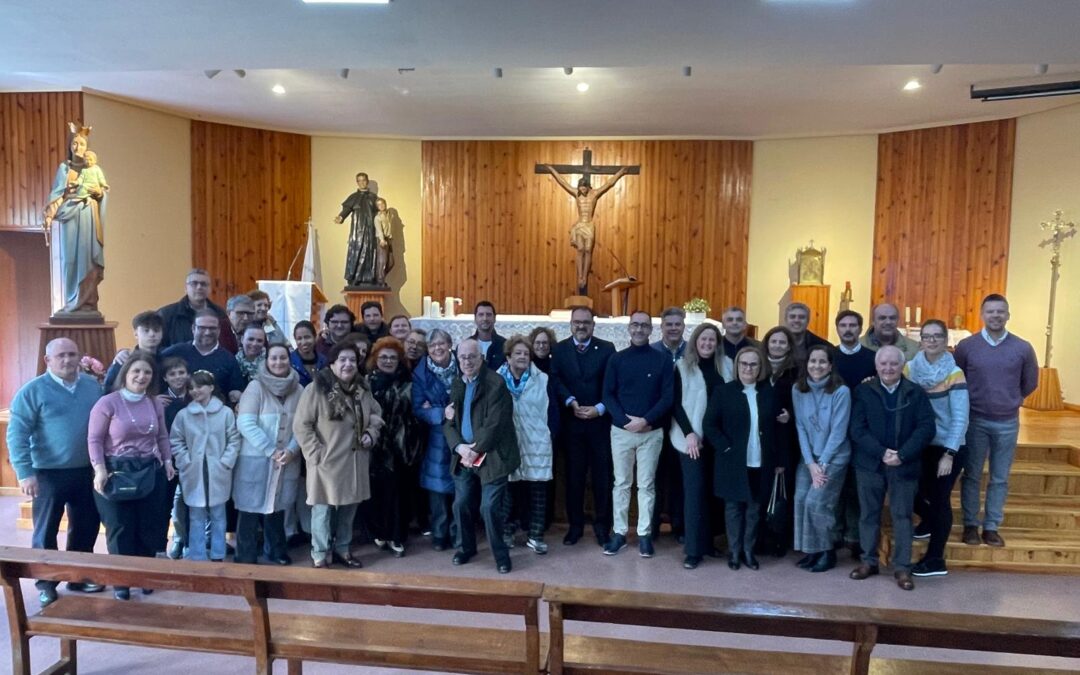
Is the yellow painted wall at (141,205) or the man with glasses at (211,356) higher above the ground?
the yellow painted wall at (141,205)

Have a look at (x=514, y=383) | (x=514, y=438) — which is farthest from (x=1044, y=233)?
(x=514, y=438)

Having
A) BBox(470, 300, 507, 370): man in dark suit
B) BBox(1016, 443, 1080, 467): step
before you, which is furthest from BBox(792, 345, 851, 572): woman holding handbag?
BBox(1016, 443, 1080, 467): step

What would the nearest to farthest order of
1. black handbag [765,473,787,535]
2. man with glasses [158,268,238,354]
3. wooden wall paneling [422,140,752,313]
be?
black handbag [765,473,787,535] < man with glasses [158,268,238,354] < wooden wall paneling [422,140,752,313]

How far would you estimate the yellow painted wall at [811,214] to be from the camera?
9.03 metres

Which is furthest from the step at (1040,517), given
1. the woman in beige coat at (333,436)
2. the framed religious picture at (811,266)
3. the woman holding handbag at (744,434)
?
the framed religious picture at (811,266)

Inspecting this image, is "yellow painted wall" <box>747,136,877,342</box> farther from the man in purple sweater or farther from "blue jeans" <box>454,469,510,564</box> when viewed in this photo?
"blue jeans" <box>454,469,510,564</box>

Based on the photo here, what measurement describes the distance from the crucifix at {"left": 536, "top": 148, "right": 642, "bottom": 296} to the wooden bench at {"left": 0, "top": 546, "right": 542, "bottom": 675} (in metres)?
6.96

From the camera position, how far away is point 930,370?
3.93 m

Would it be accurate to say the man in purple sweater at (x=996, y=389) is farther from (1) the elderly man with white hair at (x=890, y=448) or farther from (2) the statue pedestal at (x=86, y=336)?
(2) the statue pedestal at (x=86, y=336)

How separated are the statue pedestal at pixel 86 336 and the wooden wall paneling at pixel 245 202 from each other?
273cm

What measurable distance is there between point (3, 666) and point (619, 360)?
3.26 meters

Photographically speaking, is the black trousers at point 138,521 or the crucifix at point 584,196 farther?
the crucifix at point 584,196

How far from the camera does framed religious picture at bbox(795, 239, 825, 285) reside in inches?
356

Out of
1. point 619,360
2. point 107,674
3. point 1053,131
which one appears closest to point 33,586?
point 107,674
